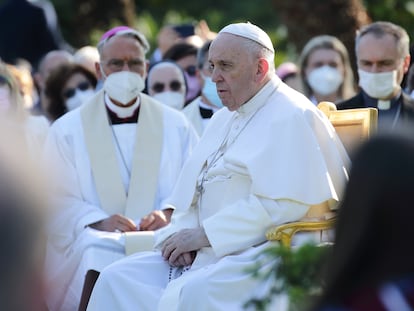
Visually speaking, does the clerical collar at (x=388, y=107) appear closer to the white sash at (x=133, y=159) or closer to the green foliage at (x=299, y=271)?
the white sash at (x=133, y=159)

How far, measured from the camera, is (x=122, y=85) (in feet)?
28.2

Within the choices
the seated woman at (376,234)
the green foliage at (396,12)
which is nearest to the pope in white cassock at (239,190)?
the seated woman at (376,234)

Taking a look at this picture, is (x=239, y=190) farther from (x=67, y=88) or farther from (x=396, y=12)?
(x=396, y=12)

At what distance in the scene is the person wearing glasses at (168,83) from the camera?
10.2 metres

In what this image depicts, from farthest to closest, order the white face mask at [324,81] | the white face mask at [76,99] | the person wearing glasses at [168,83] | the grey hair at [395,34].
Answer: the white face mask at [76,99] < the white face mask at [324,81] < the person wearing glasses at [168,83] < the grey hair at [395,34]

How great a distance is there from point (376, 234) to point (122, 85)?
235 inches

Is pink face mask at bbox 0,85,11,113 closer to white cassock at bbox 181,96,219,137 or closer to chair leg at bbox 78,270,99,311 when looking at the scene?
white cassock at bbox 181,96,219,137

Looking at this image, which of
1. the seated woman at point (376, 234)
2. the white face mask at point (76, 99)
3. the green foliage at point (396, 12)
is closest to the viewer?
the seated woman at point (376, 234)

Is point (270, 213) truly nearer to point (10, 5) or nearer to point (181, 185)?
point (181, 185)

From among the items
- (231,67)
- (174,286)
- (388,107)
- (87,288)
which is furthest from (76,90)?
(174,286)

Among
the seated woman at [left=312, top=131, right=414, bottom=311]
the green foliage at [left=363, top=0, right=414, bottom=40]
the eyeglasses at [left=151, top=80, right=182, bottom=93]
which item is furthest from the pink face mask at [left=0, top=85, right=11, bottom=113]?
the green foliage at [left=363, top=0, right=414, bottom=40]

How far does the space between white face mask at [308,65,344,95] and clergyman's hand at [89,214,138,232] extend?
294cm

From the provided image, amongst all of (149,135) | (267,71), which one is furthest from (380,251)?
(149,135)

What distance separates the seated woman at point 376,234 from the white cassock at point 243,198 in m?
3.37
